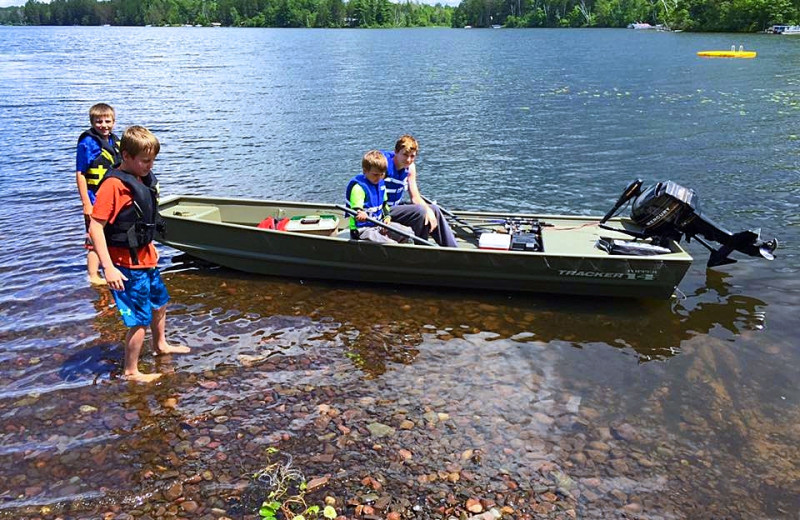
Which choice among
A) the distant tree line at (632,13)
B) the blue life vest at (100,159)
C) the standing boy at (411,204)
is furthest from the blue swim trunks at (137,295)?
the distant tree line at (632,13)

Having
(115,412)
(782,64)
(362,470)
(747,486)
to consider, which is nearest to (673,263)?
(747,486)

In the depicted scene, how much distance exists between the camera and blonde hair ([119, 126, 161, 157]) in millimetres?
4996

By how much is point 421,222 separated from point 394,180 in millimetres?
684

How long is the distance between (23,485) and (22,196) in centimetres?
1077

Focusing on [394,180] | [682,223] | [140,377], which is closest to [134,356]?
[140,377]

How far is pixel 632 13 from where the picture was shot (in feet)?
423

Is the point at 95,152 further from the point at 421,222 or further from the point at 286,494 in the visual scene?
the point at 286,494

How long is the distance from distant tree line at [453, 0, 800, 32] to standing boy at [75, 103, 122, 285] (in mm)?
87049

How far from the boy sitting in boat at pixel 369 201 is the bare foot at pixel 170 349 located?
102 inches

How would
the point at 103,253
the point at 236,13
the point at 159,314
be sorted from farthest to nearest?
the point at 236,13 → the point at 159,314 → the point at 103,253

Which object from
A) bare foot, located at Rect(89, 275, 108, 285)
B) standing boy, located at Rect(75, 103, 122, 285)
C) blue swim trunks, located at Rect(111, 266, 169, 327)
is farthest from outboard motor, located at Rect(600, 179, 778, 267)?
bare foot, located at Rect(89, 275, 108, 285)

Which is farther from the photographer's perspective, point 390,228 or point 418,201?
point 418,201

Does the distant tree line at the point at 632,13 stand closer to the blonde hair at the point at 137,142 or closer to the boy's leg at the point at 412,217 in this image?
the boy's leg at the point at 412,217

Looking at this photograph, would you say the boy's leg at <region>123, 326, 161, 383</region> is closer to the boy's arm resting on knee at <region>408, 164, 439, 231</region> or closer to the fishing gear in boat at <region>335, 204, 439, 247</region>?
the fishing gear in boat at <region>335, 204, 439, 247</region>
